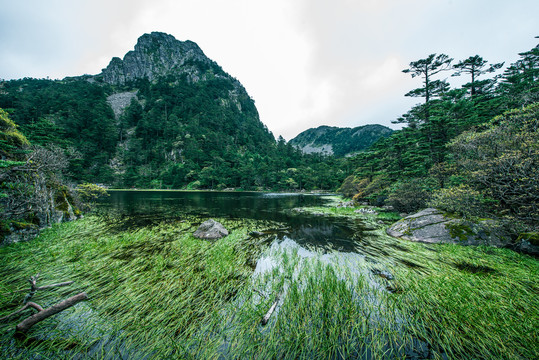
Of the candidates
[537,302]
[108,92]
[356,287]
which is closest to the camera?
[537,302]

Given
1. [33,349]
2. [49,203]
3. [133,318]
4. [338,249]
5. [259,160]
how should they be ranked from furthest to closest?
[259,160] → [49,203] → [338,249] → [133,318] → [33,349]

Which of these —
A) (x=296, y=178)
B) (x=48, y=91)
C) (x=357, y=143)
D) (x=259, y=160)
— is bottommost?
(x=296, y=178)

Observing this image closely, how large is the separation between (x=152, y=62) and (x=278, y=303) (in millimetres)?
171437

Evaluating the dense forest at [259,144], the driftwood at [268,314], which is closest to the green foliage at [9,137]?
the dense forest at [259,144]

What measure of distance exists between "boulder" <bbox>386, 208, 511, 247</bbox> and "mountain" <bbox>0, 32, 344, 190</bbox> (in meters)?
50.1

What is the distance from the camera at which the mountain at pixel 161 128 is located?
204 feet

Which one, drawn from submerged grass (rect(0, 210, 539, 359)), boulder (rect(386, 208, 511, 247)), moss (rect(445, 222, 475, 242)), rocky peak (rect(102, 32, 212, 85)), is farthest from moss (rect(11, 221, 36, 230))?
rocky peak (rect(102, 32, 212, 85))

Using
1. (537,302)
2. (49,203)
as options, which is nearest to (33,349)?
(537,302)

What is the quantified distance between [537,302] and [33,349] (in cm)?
878

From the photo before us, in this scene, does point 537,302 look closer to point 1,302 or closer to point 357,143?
point 1,302

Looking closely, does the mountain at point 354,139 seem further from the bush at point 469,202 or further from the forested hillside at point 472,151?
the bush at point 469,202

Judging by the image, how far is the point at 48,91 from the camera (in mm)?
87000

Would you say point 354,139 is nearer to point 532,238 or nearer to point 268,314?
point 532,238

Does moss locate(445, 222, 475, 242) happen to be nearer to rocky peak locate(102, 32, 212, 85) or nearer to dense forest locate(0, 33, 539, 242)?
dense forest locate(0, 33, 539, 242)
